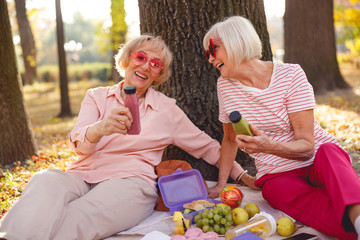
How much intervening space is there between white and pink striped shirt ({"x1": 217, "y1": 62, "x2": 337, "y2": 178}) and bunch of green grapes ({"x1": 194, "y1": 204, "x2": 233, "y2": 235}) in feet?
1.91

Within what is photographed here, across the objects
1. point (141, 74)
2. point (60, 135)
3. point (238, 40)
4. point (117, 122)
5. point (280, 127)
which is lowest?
point (60, 135)

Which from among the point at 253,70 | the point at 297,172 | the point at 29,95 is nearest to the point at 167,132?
the point at 253,70

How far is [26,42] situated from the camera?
18.3 m

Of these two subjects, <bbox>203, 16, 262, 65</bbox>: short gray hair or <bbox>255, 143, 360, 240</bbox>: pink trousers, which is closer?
<bbox>255, 143, 360, 240</bbox>: pink trousers

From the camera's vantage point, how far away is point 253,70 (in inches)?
122

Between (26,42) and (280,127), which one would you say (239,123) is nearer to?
(280,127)

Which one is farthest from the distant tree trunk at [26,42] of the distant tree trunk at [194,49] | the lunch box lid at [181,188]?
the lunch box lid at [181,188]

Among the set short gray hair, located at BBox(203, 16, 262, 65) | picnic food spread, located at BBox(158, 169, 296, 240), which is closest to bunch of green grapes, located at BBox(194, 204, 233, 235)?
picnic food spread, located at BBox(158, 169, 296, 240)

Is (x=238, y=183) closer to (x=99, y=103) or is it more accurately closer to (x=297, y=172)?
(x=297, y=172)

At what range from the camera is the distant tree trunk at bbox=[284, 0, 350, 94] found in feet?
32.5

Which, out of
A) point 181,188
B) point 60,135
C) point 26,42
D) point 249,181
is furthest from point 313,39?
point 26,42

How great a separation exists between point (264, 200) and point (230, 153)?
1.72 ft

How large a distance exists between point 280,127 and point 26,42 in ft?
58.2

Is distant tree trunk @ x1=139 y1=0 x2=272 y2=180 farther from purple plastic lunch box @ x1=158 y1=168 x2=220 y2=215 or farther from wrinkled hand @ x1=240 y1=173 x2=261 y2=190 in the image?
purple plastic lunch box @ x1=158 y1=168 x2=220 y2=215
